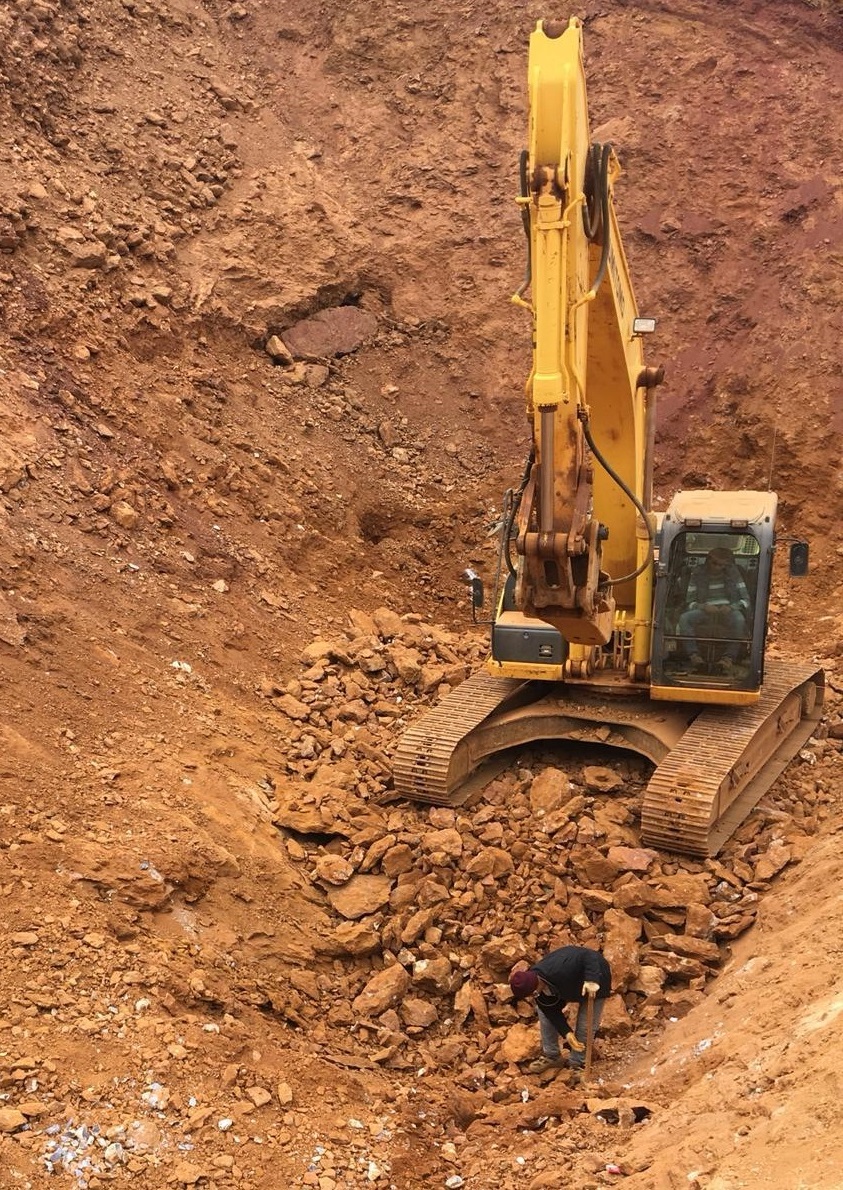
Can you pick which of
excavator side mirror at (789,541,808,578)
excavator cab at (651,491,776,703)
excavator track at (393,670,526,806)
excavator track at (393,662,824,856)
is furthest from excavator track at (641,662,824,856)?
excavator track at (393,670,526,806)

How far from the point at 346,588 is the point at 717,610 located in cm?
474

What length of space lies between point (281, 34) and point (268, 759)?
43.2 feet

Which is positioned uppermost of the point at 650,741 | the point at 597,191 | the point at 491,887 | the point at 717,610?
the point at 597,191

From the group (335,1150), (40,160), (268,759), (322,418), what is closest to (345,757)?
(268,759)

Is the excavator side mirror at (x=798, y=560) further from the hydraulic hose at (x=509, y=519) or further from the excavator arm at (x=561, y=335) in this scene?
the hydraulic hose at (x=509, y=519)

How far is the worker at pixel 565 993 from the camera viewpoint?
6043 millimetres

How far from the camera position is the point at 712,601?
815 cm

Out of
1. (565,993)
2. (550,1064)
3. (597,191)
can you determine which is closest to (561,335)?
(597,191)


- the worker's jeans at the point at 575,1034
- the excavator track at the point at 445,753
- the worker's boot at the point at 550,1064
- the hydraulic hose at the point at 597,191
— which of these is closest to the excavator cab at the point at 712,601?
the excavator track at the point at 445,753

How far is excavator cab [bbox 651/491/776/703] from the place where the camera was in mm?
8023

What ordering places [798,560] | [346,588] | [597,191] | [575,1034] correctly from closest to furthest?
[575,1034], [597,191], [798,560], [346,588]

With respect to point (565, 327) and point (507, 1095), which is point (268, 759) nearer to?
point (507, 1095)

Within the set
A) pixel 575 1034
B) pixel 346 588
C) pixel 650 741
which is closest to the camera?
pixel 575 1034

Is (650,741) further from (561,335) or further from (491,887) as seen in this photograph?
(561,335)
